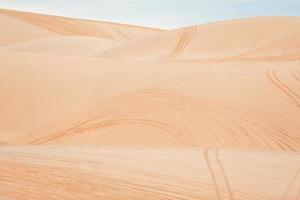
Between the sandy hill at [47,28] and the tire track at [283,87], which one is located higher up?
the sandy hill at [47,28]

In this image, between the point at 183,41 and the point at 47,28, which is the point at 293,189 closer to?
the point at 183,41

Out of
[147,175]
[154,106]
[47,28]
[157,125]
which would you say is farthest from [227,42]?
[47,28]

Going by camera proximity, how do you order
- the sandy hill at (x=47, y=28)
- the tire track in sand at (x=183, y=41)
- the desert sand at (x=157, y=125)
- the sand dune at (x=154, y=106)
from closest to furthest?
the desert sand at (x=157, y=125)
the sand dune at (x=154, y=106)
the tire track in sand at (x=183, y=41)
the sandy hill at (x=47, y=28)

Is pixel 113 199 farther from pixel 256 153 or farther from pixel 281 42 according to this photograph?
pixel 281 42

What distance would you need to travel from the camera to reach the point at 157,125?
620 centimetres

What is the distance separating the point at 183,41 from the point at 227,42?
1533mm

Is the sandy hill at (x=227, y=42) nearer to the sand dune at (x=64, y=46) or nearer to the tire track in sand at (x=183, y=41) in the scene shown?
the tire track in sand at (x=183, y=41)

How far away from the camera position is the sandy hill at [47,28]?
29922 millimetres

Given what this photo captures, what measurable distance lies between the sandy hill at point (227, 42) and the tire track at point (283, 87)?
3.73 m

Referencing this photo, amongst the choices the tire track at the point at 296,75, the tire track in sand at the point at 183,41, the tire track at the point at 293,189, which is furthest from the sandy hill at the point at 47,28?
the tire track at the point at 293,189

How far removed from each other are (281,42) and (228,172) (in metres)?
9.10

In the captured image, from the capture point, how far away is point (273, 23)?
44.2 feet

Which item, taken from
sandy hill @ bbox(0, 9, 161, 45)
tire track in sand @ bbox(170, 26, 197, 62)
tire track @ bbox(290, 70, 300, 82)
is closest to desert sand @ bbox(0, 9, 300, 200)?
tire track @ bbox(290, 70, 300, 82)

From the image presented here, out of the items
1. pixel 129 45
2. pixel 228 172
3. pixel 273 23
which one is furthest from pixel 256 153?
pixel 129 45
